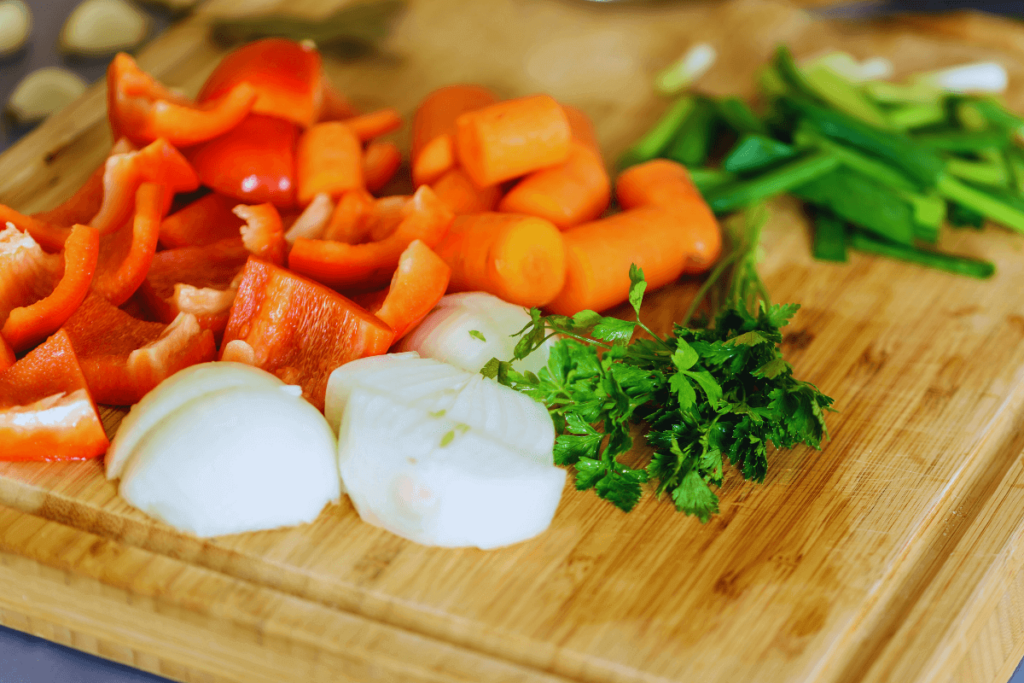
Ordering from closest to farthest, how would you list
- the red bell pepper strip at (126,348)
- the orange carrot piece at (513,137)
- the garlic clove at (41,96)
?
the red bell pepper strip at (126,348) < the orange carrot piece at (513,137) < the garlic clove at (41,96)

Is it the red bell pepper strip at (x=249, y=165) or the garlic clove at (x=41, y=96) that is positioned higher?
the garlic clove at (x=41, y=96)

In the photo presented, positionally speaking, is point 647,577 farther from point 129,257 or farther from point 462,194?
point 129,257

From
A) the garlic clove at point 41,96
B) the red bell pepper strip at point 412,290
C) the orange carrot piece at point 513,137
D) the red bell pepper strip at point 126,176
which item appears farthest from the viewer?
the garlic clove at point 41,96

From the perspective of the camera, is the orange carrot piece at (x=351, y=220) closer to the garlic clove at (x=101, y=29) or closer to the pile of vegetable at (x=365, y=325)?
the pile of vegetable at (x=365, y=325)

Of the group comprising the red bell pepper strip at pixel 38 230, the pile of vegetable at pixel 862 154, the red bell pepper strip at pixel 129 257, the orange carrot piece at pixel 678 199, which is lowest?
the pile of vegetable at pixel 862 154

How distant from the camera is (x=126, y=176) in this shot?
229 centimetres

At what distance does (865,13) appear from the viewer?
355 centimetres

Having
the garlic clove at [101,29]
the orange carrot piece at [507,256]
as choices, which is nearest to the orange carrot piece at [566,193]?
the orange carrot piece at [507,256]

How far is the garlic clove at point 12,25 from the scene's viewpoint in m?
3.33

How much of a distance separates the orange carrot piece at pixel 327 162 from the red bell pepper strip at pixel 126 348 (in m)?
0.63

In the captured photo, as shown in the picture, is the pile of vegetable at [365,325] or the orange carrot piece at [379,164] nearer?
the pile of vegetable at [365,325]

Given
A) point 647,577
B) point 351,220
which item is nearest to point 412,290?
point 351,220

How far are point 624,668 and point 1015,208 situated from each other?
1933mm

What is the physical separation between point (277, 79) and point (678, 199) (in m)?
1.17
